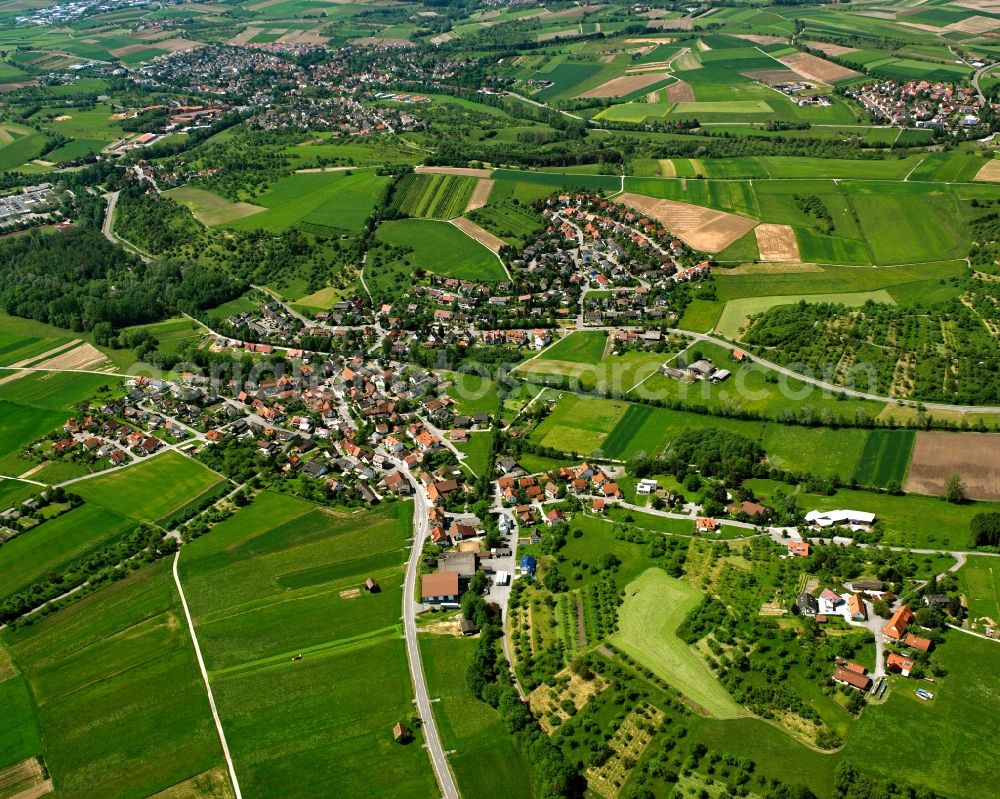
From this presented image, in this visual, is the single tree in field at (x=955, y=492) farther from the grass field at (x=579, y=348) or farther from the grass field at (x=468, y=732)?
the grass field at (x=468, y=732)

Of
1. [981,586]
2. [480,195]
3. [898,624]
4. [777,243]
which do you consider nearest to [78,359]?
[480,195]

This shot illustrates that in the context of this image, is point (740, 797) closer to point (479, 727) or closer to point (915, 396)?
point (479, 727)

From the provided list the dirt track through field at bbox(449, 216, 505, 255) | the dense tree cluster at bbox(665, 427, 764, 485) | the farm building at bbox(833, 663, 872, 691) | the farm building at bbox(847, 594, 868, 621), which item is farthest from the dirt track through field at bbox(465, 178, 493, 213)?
the farm building at bbox(833, 663, 872, 691)

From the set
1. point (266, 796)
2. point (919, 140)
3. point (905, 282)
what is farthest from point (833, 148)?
point (266, 796)

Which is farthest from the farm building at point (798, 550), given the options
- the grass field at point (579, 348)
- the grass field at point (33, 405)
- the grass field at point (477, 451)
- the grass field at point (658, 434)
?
the grass field at point (33, 405)

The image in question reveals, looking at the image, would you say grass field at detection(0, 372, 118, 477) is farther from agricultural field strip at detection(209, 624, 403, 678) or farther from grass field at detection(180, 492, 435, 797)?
agricultural field strip at detection(209, 624, 403, 678)
